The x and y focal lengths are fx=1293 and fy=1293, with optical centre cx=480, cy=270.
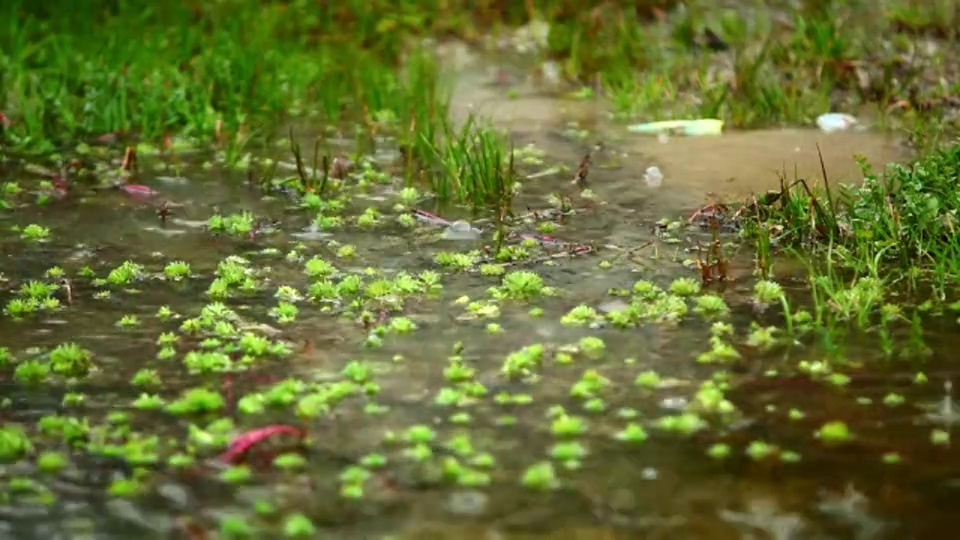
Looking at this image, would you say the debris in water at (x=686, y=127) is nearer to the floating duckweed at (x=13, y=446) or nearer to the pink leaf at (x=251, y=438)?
the pink leaf at (x=251, y=438)

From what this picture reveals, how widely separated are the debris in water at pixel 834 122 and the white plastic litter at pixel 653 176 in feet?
4.06

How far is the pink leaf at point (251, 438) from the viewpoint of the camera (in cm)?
321

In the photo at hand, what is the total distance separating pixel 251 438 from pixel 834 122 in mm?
4409

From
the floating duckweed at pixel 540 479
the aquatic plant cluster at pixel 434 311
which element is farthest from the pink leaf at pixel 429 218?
the floating duckweed at pixel 540 479

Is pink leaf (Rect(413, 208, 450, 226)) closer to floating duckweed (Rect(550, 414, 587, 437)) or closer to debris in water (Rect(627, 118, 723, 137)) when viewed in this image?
debris in water (Rect(627, 118, 723, 137))

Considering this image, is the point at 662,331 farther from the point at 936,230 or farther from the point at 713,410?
the point at 936,230

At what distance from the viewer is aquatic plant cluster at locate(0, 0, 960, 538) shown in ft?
10.1

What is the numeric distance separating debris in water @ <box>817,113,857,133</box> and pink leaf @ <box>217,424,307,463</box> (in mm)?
4176

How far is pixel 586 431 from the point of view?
3.36 meters

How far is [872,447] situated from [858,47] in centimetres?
519

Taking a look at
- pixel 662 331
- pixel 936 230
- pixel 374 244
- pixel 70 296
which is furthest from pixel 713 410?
pixel 70 296

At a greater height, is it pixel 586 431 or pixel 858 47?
pixel 858 47

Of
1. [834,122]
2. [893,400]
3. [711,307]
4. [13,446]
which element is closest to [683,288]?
[711,307]

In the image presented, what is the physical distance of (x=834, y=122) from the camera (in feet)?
22.1
